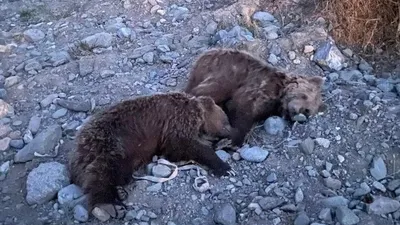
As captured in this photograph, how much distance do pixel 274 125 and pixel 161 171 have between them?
112 centimetres

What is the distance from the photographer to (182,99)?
531 cm

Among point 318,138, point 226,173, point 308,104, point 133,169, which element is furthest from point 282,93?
point 133,169

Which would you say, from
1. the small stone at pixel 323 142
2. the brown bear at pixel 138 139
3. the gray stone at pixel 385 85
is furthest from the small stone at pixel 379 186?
the gray stone at pixel 385 85

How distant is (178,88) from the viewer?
20.6 feet

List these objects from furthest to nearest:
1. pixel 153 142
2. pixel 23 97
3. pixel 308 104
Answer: pixel 23 97, pixel 308 104, pixel 153 142

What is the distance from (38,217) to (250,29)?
3276 millimetres

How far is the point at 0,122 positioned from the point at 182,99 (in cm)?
174

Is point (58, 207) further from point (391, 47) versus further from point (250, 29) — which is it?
point (391, 47)

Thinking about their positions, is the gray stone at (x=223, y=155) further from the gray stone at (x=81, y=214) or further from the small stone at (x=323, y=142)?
the gray stone at (x=81, y=214)

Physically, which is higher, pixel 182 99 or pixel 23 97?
pixel 182 99

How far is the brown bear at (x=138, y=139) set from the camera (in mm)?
4629

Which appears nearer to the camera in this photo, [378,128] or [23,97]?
[378,128]

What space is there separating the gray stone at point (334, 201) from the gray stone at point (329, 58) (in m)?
2.19

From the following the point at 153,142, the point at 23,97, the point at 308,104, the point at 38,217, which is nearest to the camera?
the point at 38,217
